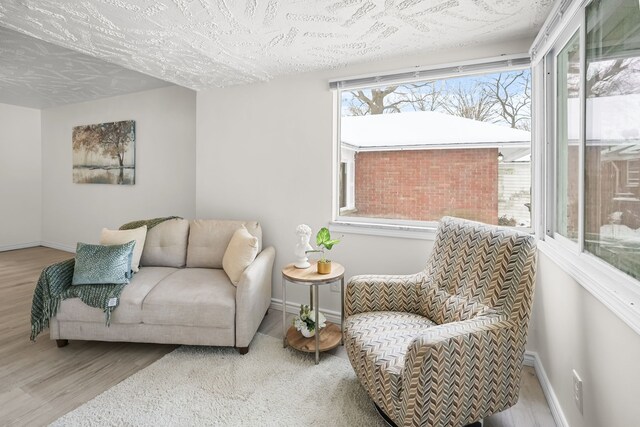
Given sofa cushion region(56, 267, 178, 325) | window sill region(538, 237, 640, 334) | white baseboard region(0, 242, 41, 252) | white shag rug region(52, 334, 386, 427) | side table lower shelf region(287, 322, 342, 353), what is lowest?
white shag rug region(52, 334, 386, 427)

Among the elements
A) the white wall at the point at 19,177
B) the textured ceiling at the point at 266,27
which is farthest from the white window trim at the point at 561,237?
the white wall at the point at 19,177

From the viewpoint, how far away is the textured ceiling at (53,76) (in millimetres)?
2891

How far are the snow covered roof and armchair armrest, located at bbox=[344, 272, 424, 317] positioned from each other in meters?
1.24

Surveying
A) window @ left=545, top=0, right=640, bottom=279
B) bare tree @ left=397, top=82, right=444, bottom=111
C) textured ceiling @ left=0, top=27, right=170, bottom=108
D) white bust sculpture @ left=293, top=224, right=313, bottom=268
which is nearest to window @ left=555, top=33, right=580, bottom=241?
window @ left=545, top=0, right=640, bottom=279

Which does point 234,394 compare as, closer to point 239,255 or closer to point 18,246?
point 239,255

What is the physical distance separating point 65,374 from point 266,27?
2526 millimetres

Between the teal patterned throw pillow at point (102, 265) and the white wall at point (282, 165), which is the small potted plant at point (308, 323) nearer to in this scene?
the white wall at point (282, 165)

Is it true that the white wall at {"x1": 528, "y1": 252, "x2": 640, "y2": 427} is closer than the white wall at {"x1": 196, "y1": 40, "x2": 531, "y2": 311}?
Yes

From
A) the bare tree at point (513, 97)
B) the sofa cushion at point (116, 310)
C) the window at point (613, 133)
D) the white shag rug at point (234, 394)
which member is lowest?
the white shag rug at point (234, 394)

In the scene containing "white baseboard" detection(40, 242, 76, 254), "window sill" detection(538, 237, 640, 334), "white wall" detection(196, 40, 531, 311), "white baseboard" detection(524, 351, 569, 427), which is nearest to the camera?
Answer: "window sill" detection(538, 237, 640, 334)

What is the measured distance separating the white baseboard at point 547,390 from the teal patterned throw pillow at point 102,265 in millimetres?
2751

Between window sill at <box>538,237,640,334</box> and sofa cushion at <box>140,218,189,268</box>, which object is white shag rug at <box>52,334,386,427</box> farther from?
window sill at <box>538,237,640,334</box>

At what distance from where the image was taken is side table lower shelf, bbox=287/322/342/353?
2.27 meters

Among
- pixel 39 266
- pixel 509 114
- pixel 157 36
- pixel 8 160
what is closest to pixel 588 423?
pixel 509 114
